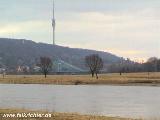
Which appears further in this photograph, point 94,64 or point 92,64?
point 92,64

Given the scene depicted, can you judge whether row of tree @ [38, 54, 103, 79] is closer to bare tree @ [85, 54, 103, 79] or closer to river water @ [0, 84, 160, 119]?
bare tree @ [85, 54, 103, 79]

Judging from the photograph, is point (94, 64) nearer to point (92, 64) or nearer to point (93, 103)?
point (92, 64)

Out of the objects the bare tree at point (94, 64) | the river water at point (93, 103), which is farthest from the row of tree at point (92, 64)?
the river water at point (93, 103)

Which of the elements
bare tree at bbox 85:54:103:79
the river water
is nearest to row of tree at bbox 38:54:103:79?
bare tree at bbox 85:54:103:79

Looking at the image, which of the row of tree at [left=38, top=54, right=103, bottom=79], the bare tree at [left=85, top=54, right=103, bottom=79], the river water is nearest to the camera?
the river water

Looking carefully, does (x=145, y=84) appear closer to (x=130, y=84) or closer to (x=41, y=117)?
(x=130, y=84)

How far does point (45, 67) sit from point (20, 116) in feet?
429

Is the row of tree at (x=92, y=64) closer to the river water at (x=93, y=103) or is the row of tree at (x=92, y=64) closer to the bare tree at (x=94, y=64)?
the bare tree at (x=94, y=64)

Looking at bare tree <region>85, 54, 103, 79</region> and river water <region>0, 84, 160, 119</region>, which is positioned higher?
bare tree <region>85, 54, 103, 79</region>

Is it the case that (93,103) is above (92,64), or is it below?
below

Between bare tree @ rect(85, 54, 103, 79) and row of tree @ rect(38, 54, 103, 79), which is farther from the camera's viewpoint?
row of tree @ rect(38, 54, 103, 79)

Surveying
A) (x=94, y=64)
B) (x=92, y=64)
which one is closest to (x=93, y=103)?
(x=94, y=64)

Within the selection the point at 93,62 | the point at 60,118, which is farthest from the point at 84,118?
the point at 93,62

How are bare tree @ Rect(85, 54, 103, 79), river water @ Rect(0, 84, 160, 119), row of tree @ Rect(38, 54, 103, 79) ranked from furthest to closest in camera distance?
row of tree @ Rect(38, 54, 103, 79) → bare tree @ Rect(85, 54, 103, 79) → river water @ Rect(0, 84, 160, 119)
